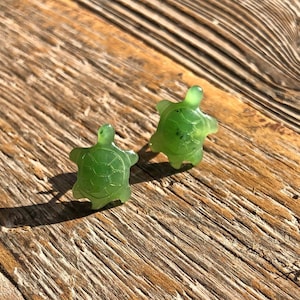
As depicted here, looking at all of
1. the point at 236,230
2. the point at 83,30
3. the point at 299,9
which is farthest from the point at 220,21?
the point at 236,230

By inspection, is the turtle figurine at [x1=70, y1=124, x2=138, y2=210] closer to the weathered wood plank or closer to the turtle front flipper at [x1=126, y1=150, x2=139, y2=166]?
the turtle front flipper at [x1=126, y1=150, x2=139, y2=166]

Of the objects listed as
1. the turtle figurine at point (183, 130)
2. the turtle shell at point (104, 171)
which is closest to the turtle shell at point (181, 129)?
the turtle figurine at point (183, 130)

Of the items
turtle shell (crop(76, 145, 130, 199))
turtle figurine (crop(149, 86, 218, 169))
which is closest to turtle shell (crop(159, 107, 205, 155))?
turtle figurine (crop(149, 86, 218, 169))

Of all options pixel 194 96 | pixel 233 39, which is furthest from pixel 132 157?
pixel 233 39

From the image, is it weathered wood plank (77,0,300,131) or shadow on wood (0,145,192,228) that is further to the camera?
weathered wood plank (77,0,300,131)

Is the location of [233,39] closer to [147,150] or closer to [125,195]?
[147,150]

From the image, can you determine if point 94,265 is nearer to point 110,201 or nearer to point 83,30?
point 110,201

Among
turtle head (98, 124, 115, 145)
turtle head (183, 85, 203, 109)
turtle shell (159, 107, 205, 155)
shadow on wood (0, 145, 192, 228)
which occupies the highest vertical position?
turtle head (183, 85, 203, 109)
